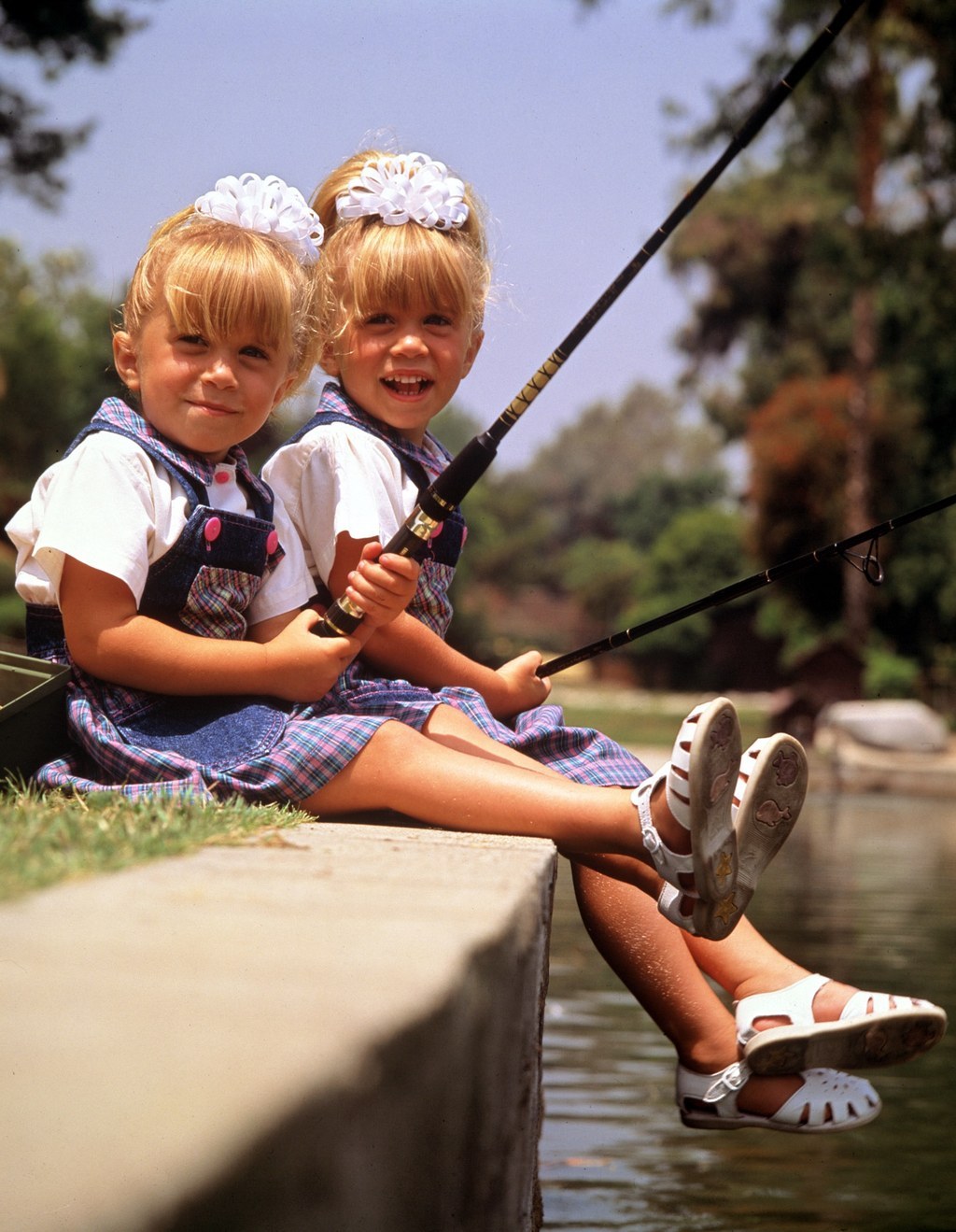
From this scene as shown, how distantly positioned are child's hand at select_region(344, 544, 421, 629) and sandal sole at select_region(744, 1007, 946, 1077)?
814 millimetres

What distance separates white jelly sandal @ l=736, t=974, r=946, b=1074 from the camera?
243 centimetres

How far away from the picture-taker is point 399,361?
2.98 meters

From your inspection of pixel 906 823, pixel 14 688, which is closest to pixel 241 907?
pixel 14 688

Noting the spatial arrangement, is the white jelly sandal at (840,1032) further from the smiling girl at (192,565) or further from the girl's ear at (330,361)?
the girl's ear at (330,361)

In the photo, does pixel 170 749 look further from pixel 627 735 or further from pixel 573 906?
pixel 627 735

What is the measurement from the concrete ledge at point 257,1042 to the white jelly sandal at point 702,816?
513mm

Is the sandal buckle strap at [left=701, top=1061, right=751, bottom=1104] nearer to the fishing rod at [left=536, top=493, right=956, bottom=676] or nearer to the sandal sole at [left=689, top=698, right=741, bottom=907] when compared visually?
the sandal sole at [left=689, top=698, right=741, bottom=907]

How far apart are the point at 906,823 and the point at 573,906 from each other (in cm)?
449

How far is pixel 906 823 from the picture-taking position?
10695mm

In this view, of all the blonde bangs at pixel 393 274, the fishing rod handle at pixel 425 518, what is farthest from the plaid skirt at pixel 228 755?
the blonde bangs at pixel 393 274

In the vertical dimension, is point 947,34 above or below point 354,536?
above

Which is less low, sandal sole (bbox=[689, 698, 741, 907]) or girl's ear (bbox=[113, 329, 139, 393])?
girl's ear (bbox=[113, 329, 139, 393])

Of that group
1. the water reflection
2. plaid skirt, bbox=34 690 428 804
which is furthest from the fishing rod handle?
the water reflection

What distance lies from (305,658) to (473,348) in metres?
0.93
